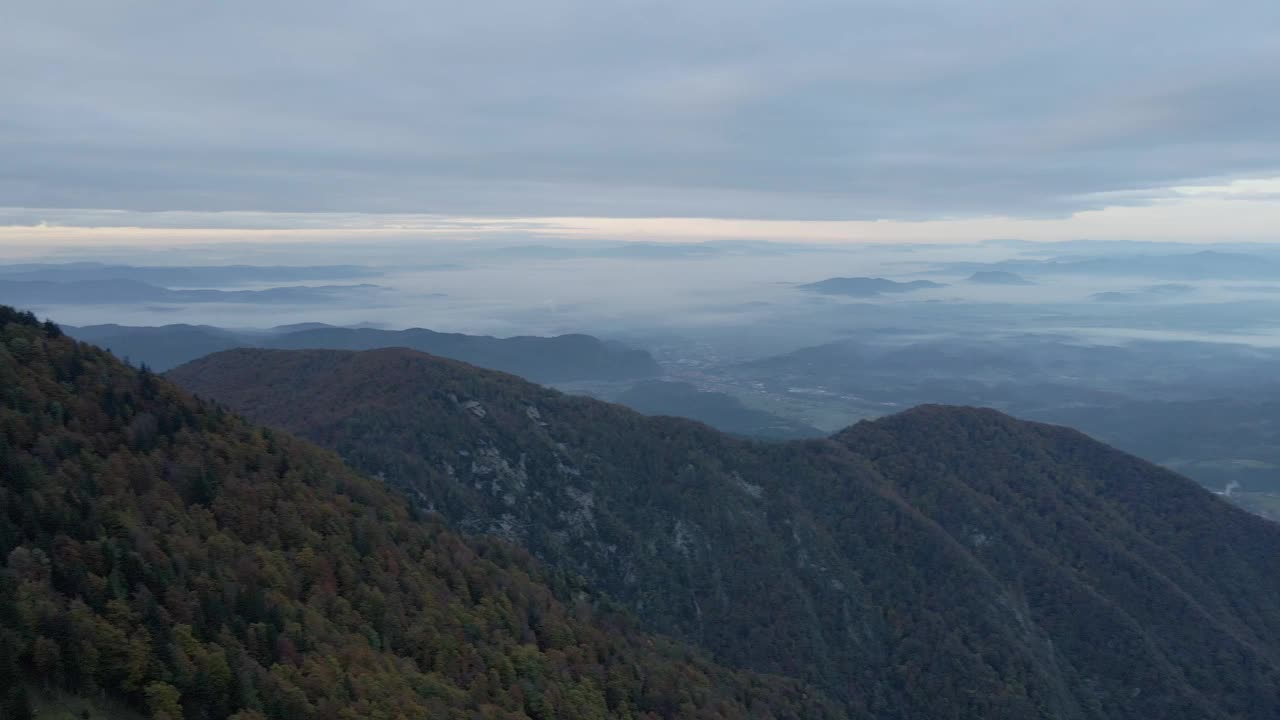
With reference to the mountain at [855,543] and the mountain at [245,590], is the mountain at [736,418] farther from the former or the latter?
the mountain at [245,590]

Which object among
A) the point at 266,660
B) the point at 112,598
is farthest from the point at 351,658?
the point at 112,598

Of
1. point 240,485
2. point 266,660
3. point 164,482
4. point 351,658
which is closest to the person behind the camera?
point 266,660

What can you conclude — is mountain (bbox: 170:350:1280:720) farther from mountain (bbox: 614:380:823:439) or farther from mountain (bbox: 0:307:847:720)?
mountain (bbox: 614:380:823:439)

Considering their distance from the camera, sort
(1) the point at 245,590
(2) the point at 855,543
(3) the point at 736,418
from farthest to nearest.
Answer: (3) the point at 736,418
(2) the point at 855,543
(1) the point at 245,590

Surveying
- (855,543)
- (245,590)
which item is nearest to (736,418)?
(855,543)

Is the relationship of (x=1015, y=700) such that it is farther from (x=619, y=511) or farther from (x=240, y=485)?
(x=240, y=485)

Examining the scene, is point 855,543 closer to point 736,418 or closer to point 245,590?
point 245,590
